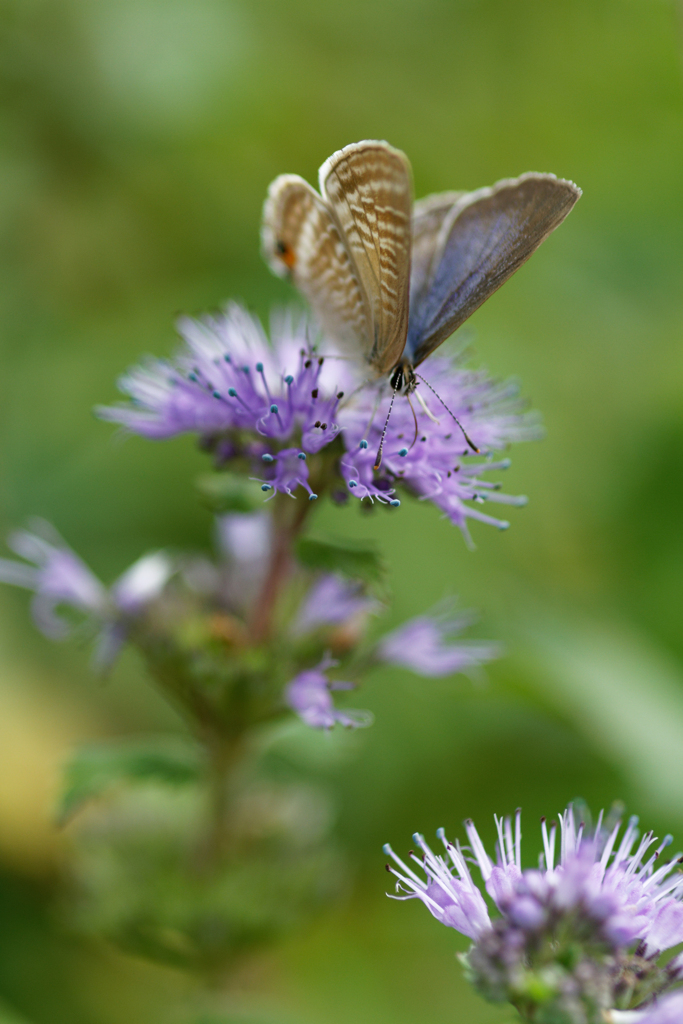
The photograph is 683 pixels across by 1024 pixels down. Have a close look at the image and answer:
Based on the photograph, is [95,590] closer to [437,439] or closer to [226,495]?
[226,495]

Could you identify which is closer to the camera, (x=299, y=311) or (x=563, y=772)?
(x=563, y=772)

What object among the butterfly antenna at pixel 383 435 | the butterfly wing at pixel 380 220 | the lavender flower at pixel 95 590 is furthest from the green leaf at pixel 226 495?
the butterfly wing at pixel 380 220

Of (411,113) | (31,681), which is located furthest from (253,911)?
(411,113)

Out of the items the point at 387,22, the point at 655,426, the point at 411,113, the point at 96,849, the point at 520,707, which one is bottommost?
the point at 96,849

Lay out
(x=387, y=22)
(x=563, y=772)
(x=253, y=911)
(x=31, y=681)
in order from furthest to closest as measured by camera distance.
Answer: (x=387, y=22)
(x=31, y=681)
(x=563, y=772)
(x=253, y=911)

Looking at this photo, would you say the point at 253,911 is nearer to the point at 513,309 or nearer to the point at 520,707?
the point at 520,707

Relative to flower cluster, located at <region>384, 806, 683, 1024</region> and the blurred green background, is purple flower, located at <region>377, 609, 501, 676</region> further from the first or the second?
flower cluster, located at <region>384, 806, 683, 1024</region>

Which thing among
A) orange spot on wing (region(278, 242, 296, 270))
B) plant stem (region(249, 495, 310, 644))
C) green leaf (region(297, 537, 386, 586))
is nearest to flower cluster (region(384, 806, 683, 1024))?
green leaf (region(297, 537, 386, 586))
